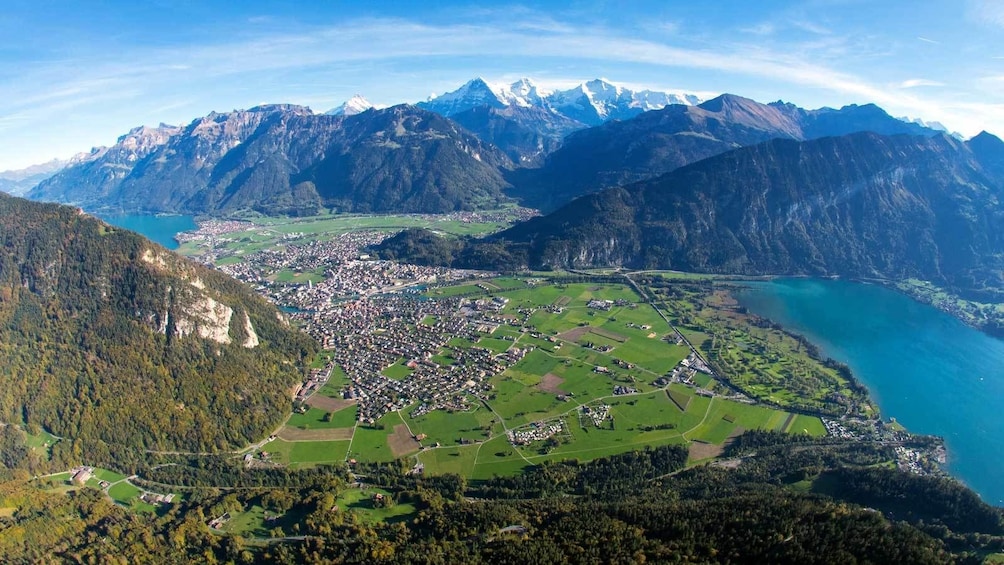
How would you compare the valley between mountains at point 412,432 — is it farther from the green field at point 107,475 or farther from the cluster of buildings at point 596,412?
the green field at point 107,475

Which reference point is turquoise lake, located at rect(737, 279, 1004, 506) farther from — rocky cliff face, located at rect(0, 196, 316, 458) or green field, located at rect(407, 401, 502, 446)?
rocky cliff face, located at rect(0, 196, 316, 458)

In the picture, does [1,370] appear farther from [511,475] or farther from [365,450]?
[511,475]

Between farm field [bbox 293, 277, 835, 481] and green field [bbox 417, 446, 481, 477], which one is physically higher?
farm field [bbox 293, 277, 835, 481]

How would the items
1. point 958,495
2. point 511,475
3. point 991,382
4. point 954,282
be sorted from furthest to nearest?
point 954,282, point 991,382, point 511,475, point 958,495

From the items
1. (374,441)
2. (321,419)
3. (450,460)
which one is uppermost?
(321,419)

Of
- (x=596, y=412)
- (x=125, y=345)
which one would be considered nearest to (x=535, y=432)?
(x=596, y=412)

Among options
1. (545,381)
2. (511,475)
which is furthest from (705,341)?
(511,475)

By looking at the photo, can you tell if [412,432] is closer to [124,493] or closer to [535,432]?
[535,432]

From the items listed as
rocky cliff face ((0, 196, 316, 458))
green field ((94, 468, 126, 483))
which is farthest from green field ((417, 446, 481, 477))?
green field ((94, 468, 126, 483))
